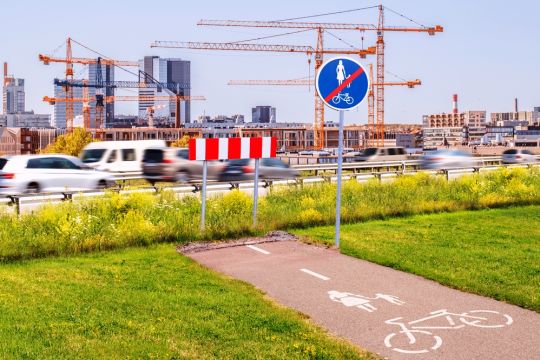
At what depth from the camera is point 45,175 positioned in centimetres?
2170

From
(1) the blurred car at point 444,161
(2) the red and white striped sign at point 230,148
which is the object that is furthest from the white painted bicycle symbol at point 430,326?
(1) the blurred car at point 444,161

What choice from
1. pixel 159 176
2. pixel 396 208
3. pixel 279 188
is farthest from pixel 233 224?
pixel 159 176

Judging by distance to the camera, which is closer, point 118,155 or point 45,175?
point 45,175

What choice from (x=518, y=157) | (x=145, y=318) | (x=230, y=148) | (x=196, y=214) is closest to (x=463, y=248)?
(x=230, y=148)

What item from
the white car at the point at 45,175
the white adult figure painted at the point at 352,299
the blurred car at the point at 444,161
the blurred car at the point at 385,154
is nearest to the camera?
the white adult figure painted at the point at 352,299

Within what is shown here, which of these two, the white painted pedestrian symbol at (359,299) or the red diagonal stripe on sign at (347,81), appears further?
the red diagonal stripe on sign at (347,81)

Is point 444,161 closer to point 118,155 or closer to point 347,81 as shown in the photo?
point 118,155

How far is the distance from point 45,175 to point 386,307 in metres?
17.3

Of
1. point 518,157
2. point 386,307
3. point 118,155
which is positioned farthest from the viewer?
point 518,157

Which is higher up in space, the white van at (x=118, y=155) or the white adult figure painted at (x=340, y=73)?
the white adult figure painted at (x=340, y=73)

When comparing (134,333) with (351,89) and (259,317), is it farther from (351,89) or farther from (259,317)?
(351,89)

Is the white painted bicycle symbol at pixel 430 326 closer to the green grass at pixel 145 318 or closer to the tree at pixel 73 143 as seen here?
the green grass at pixel 145 318

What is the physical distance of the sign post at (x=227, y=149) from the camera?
10.8 meters

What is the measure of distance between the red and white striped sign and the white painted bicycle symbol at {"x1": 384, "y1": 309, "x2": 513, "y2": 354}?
5362mm
